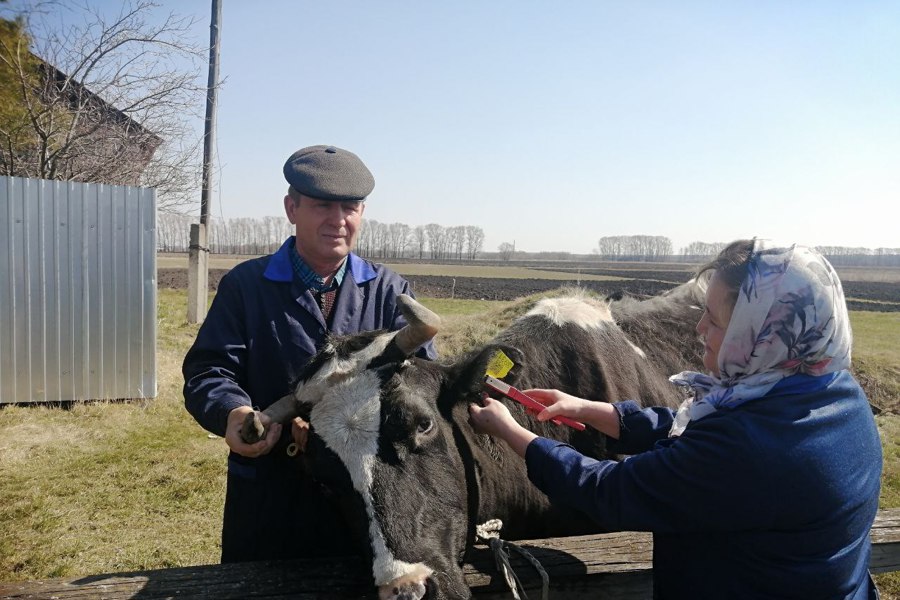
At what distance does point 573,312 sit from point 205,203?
12.1 m

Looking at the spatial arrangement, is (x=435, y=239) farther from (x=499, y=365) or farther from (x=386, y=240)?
(x=499, y=365)

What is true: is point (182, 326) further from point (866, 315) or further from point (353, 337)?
point (866, 315)

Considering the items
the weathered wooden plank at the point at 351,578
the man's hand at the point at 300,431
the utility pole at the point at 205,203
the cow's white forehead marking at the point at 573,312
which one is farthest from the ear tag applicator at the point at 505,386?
the utility pole at the point at 205,203

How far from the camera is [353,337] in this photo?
2.74m

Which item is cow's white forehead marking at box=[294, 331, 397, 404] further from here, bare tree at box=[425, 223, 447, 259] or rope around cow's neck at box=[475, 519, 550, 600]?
bare tree at box=[425, 223, 447, 259]

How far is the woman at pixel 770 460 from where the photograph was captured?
5.72 ft

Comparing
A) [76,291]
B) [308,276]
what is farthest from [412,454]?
[76,291]

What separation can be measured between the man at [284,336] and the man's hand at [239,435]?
1.09ft

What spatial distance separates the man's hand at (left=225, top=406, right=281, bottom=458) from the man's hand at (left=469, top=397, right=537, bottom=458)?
2.93 ft

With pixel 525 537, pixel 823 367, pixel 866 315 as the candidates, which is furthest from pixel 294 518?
pixel 866 315

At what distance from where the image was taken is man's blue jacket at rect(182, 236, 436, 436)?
114 inches

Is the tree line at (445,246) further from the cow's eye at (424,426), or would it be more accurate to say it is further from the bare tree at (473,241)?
the cow's eye at (424,426)

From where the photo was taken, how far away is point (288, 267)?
3.05 meters

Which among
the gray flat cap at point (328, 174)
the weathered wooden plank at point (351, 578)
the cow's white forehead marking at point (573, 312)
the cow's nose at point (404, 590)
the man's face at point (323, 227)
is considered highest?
the gray flat cap at point (328, 174)
